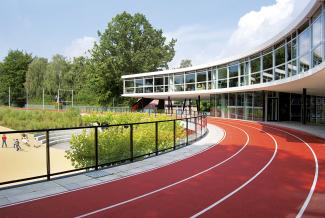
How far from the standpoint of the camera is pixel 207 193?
7.93 metres

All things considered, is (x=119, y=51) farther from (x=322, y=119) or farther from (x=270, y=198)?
(x=270, y=198)

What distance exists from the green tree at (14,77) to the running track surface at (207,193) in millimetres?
97038

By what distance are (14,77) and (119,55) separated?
5062 centimetres

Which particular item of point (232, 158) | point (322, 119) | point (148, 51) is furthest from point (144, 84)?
point (232, 158)

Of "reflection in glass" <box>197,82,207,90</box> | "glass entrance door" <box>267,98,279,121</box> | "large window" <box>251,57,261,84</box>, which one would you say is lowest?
"glass entrance door" <box>267,98,279,121</box>

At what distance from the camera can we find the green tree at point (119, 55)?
62969 mm

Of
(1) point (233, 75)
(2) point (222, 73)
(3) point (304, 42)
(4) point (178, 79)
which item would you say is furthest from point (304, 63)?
(4) point (178, 79)

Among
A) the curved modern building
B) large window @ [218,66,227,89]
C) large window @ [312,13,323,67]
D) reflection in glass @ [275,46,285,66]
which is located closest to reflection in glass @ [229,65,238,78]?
the curved modern building

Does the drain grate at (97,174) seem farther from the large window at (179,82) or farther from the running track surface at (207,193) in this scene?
the large window at (179,82)

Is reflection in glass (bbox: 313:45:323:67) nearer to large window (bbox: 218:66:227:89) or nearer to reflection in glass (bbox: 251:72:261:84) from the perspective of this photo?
reflection in glass (bbox: 251:72:261:84)

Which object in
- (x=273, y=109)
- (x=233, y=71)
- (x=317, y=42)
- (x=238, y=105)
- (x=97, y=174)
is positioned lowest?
(x=97, y=174)

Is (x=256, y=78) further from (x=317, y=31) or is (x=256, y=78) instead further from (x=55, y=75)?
(x=55, y=75)

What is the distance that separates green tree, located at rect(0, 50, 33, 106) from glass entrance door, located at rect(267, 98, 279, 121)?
277ft

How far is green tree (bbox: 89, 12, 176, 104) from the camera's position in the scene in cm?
6297
